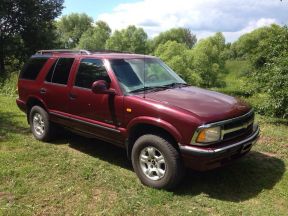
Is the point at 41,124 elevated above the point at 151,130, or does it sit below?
below

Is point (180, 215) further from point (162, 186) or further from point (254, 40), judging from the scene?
point (254, 40)

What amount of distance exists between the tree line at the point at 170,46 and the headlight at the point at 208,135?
4871 mm

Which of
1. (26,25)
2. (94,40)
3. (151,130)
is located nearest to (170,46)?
(94,40)

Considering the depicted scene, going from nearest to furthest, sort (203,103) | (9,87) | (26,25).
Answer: (203,103), (9,87), (26,25)

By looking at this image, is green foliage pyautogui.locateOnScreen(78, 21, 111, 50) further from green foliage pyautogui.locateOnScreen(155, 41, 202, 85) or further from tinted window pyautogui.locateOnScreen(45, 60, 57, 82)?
tinted window pyautogui.locateOnScreen(45, 60, 57, 82)

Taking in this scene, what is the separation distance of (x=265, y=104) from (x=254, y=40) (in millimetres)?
50013

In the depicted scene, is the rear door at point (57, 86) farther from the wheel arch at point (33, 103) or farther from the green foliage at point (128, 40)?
the green foliage at point (128, 40)

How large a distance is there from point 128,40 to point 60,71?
43.9m

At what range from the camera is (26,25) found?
22266 millimetres

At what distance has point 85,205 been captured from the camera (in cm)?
501

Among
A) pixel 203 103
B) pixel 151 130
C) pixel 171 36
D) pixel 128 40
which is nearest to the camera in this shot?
pixel 203 103

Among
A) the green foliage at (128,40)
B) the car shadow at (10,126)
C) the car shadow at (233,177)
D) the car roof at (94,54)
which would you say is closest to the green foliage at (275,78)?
the car shadow at (233,177)

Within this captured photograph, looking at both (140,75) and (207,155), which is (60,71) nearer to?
(140,75)

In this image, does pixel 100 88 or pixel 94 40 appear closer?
pixel 100 88
